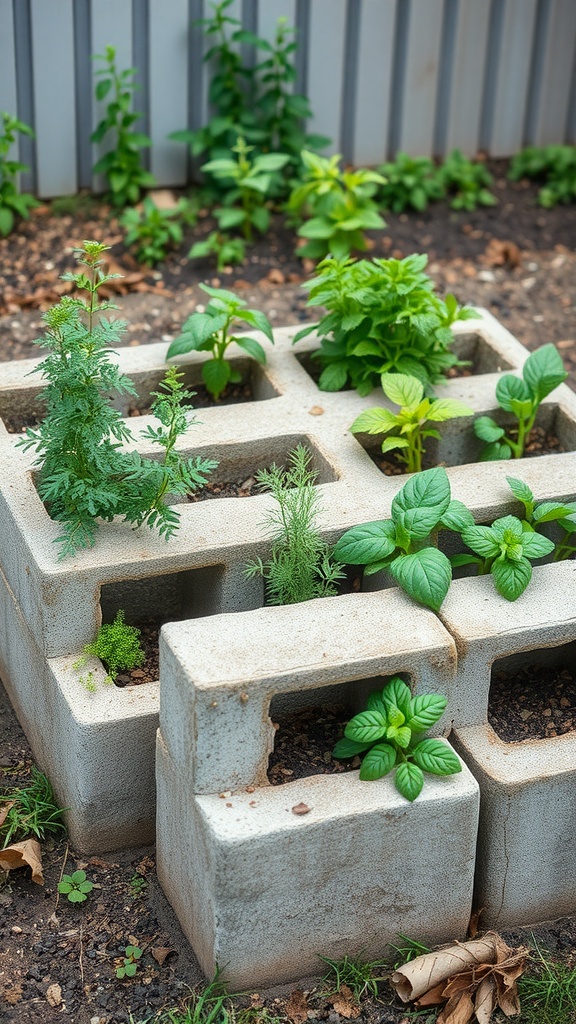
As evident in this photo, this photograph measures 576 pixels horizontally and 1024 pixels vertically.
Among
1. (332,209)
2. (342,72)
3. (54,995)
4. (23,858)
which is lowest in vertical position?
(54,995)

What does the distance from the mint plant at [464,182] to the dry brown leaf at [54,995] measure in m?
4.40

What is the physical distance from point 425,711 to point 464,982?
2.20ft

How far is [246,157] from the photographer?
648cm

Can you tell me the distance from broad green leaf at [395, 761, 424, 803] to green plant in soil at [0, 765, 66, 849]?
3.41 ft

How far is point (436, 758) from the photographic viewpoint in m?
3.30

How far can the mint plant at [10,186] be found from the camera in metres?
5.91

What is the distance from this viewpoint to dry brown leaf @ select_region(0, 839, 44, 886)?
367 cm

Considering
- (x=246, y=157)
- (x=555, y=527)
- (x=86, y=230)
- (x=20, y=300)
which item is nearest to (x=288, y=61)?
(x=246, y=157)

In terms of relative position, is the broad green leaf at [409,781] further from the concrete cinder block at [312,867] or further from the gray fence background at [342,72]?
the gray fence background at [342,72]

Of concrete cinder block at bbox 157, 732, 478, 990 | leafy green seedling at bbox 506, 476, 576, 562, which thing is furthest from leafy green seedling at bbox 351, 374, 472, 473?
concrete cinder block at bbox 157, 732, 478, 990

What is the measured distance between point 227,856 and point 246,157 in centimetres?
412

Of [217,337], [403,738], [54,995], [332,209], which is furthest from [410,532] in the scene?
[332,209]

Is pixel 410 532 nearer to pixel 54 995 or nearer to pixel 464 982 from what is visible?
pixel 464 982

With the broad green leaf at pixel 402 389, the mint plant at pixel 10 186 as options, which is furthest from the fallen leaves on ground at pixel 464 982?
the mint plant at pixel 10 186
